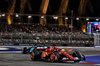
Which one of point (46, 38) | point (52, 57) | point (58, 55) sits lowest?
point (52, 57)

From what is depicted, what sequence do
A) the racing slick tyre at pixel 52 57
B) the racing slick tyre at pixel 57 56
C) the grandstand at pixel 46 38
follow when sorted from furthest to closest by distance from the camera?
the grandstand at pixel 46 38, the racing slick tyre at pixel 52 57, the racing slick tyre at pixel 57 56

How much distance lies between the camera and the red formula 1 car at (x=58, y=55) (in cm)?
1611

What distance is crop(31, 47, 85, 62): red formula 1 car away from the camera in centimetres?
1611

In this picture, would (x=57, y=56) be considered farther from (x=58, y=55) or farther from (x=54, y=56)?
(x=54, y=56)

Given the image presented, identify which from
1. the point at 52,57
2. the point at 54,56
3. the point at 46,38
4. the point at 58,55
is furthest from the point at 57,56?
the point at 46,38

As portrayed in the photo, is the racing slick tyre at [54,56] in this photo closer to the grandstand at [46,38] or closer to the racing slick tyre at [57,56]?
the racing slick tyre at [57,56]

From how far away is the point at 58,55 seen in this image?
1609cm

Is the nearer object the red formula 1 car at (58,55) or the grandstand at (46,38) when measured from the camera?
the red formula 1 car at (58,55)

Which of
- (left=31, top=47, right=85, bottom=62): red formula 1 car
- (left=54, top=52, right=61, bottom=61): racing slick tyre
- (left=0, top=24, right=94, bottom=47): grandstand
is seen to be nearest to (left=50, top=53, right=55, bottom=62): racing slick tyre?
(left=31, top=47, right=85, bottom=62): red formula 1 car

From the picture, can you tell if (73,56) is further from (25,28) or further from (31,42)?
(25,28)

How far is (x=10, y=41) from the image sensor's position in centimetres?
3691

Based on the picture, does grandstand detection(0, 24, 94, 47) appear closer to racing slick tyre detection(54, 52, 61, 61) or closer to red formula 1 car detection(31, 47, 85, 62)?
red formula 1 car detection(31, 47, 85, 62)

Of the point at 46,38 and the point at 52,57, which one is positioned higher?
the point at 46,38

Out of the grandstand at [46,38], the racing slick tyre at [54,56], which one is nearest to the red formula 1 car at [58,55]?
the racing slick tyre at [54,56]
